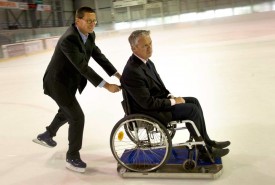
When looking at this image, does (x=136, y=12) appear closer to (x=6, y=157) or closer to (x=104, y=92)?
(x=104, y=92)

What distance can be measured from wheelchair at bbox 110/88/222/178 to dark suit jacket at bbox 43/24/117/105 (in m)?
0.36

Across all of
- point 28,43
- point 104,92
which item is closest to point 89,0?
point 28,43

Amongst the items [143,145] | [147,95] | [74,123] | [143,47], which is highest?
[143,47]

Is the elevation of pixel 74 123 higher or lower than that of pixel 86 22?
lower

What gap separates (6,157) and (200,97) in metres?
2.60

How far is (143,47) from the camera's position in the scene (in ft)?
7.98

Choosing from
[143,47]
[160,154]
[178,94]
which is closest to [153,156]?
[160,154]

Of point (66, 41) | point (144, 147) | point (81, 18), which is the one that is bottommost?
point (144, 147)

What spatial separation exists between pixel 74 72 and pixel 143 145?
0.80 meters

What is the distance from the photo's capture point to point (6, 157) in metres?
3.40

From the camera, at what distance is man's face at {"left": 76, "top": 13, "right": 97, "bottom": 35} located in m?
2.54

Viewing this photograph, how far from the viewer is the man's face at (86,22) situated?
2543 millimetres

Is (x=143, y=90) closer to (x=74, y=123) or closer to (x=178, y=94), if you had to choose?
(x=74, y=123)

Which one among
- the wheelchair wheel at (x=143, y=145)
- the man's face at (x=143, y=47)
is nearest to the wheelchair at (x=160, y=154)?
the wheelchair wheel at (x=143, y=145)
